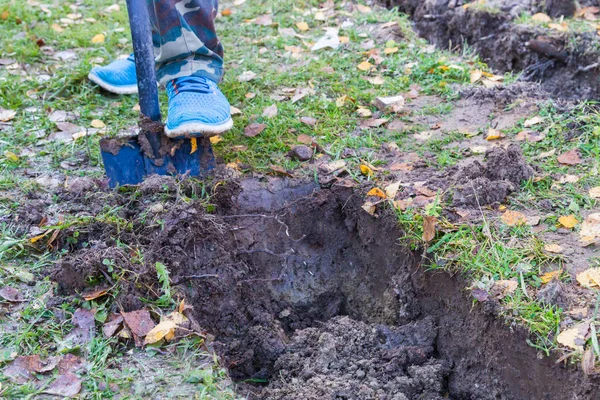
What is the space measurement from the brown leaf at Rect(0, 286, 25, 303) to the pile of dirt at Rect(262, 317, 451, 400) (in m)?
0.92

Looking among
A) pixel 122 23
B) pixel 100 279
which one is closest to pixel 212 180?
pixel 100 279

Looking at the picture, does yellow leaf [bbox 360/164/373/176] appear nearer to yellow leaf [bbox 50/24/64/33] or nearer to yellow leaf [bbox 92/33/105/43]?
yellow leaf [bbox 92/33/105/43]

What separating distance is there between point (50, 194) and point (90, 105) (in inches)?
36.7

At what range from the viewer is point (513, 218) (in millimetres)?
2348

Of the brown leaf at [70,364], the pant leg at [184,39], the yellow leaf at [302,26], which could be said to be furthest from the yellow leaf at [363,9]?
the brown leaf at [70,364]

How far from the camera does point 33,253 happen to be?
2322 mm

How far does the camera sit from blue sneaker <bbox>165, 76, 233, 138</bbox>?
8.41ft

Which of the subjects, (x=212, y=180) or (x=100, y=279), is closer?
(x=100, y=279)

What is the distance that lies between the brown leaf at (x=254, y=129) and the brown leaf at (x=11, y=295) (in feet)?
4.39

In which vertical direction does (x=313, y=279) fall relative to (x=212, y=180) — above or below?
below

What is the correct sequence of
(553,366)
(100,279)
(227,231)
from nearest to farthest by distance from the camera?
(553,366)
(100,279)
(227,231)

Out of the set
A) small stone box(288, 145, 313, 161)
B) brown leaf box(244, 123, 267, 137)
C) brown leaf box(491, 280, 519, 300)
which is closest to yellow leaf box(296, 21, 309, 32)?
brown leaf box(244, 123, 267, 137)

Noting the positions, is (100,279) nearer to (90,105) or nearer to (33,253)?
(33,253)

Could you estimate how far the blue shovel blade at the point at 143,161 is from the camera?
102 inches
